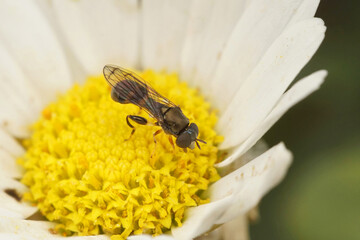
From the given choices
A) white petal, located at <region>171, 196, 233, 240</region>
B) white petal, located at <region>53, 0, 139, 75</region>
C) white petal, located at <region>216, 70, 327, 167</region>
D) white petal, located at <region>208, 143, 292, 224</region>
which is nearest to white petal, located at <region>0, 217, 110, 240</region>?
white petal, located at <region>171, 196, 233, 240</region>

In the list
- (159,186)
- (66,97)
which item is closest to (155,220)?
(159,186)

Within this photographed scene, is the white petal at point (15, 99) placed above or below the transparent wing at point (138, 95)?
above

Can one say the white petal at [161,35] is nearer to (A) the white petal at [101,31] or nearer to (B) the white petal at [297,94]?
(A) the white petal at [101,31]

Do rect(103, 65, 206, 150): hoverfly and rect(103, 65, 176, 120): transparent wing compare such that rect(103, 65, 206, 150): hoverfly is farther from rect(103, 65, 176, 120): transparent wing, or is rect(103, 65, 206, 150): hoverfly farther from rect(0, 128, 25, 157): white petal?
rect(0, 128, 25, 157): white petal

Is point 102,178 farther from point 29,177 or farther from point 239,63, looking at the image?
point 239,63

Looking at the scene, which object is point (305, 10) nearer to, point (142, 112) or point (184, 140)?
point (184, 140)

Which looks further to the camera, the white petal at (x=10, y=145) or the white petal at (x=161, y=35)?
the white petal at (x=161, y=35)

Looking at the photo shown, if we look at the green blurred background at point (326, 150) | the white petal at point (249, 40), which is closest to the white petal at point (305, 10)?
the white petal at point (249, 40)
